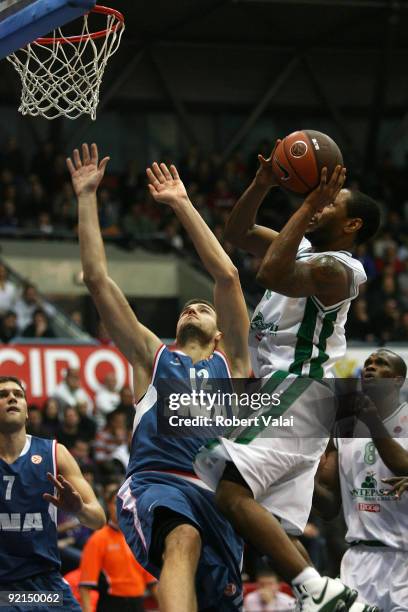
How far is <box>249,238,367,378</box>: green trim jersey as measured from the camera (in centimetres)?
649

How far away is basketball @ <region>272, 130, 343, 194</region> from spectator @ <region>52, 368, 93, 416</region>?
31.3 ft

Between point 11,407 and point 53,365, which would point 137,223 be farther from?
point 11,407

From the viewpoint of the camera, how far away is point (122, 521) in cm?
678

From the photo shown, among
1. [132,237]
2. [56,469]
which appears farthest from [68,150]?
[56,469]

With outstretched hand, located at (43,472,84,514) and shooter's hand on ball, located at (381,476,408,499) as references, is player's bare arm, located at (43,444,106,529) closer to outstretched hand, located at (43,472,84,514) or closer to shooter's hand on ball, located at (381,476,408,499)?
outstretched hand, located at (43,472,84,514)

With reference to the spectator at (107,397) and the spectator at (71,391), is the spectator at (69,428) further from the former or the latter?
the spectator at (107,397)

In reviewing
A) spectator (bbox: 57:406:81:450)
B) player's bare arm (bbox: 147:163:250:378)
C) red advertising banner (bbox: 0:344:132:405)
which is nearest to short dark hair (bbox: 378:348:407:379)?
player's bare arm (bbox: 147:163:250:378)

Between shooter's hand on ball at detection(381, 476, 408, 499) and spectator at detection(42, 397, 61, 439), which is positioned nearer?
shooter's hand on ball at detection(381, 476, 408, 499)

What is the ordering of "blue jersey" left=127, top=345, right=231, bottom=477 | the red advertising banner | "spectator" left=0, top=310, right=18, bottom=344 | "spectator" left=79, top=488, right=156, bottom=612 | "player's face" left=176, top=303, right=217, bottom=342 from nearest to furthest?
"blue jersey" left=127, top=345, right=231, bottom=477 < "player's face" left=176, top=303, right=217, bottom=342 < "spectator" left=79, top=488, right=156, bottom=612 < the red advertising banner < "spectator" left=0, top=310, right=18, bottom=344

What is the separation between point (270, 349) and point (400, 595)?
2214 mm

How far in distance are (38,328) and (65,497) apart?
9790 millimetres

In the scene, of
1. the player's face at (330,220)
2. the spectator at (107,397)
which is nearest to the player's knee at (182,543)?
the player's face at (330,220)

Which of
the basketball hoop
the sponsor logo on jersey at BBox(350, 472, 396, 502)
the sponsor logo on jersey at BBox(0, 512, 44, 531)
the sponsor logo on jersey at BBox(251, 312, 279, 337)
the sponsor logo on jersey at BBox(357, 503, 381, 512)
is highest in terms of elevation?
the basketball hoop

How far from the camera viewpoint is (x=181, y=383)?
6.94 metres
